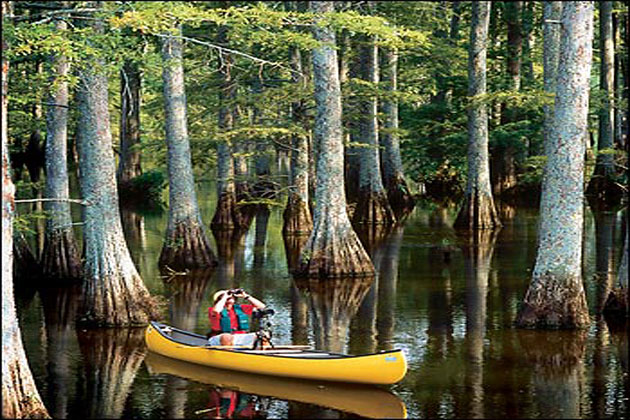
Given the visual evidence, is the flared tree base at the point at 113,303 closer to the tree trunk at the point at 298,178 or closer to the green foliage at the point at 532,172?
the tree trunk at the point at 298,178

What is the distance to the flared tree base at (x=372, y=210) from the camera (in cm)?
2952

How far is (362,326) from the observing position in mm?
15484

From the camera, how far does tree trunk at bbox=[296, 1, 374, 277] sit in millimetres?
19766

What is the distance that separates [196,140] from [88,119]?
413 inches

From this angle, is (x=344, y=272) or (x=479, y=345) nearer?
(x=479, y=345)

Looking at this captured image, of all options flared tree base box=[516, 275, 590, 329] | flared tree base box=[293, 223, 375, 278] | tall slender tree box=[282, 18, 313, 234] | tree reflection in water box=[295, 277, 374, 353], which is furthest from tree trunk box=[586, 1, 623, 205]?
flared tree base box=[516, 275, 590, 329]

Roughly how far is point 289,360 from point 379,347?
6.90 ft

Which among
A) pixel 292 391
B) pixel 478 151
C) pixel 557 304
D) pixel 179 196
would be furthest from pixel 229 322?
pixel 478 151

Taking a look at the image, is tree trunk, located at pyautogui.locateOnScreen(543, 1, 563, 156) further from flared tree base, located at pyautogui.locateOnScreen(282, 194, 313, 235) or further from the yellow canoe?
the yellow canoe

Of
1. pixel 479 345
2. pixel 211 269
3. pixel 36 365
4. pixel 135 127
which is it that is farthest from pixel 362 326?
pixel 135 127

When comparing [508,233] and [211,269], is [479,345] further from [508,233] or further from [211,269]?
[508,233]

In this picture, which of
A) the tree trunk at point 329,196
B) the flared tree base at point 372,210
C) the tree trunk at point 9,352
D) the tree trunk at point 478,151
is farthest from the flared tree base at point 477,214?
the tree trunk at point 9,352

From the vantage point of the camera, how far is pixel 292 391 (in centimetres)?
1183

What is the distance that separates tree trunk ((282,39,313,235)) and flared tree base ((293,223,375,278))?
5920 mm
